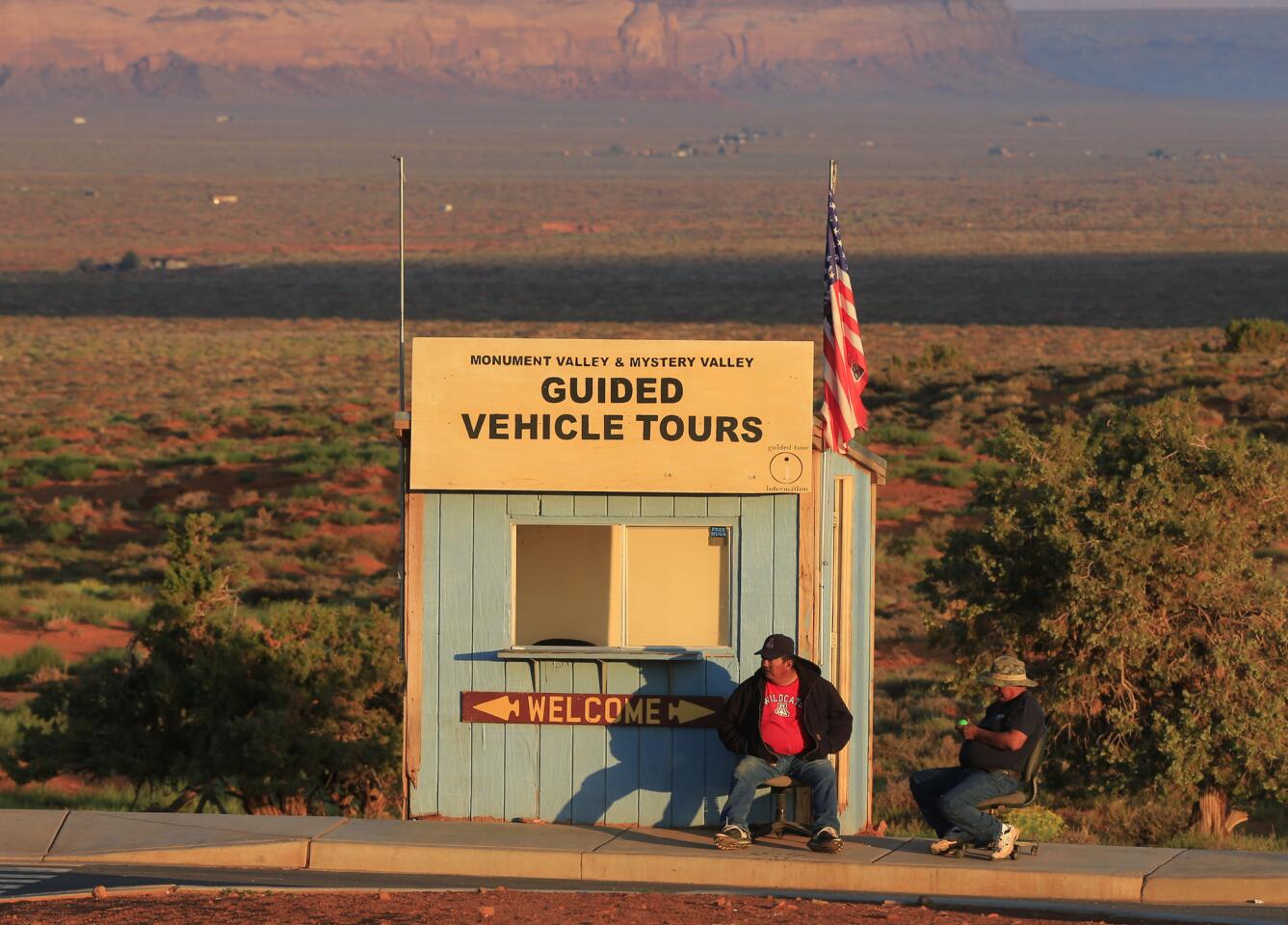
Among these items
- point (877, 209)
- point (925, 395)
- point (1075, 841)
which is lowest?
point (1075, 841)

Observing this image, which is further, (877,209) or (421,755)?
(877,209)

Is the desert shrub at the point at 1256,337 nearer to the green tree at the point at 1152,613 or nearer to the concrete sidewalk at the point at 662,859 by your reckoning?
the green tree at the point at 1152,613

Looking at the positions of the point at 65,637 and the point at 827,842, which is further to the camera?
the point at 65,637

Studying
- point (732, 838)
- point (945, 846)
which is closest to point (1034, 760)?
point (945, 846)

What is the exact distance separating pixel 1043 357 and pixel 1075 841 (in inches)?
1780

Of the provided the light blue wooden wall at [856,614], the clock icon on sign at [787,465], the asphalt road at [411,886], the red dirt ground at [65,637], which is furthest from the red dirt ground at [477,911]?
the red dirt ground at [65,637]

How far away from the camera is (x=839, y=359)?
39.9 ft

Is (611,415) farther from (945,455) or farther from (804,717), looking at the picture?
(945,455)

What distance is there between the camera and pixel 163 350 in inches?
2489

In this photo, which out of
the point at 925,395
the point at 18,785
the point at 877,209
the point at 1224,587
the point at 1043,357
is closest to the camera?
the point at 1224,587

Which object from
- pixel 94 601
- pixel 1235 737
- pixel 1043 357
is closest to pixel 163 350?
pixel 1043 357

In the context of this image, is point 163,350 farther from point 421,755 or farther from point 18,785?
point 421,755

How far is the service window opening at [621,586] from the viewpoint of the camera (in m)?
11.5

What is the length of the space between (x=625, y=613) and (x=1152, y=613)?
4.73 m
